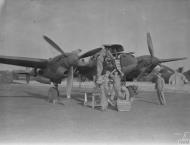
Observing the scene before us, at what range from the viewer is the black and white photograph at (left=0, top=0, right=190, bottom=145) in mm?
6395

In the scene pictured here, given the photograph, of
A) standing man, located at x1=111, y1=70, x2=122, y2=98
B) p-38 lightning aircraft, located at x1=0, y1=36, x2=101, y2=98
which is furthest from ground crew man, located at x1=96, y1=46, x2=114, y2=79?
standing man, located at x1=111, y1=70, x2=122, y2=98

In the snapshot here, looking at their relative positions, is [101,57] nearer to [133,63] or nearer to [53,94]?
[133,63]

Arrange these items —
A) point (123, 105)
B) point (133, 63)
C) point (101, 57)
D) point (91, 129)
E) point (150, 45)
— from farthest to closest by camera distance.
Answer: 1. point (133, 63)
2. point (150, 45)
3. point (101, 57)
4. point (123, 105)
5. point (91, 129)

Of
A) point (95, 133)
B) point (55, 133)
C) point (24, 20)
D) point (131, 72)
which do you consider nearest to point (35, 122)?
point (55, 133)

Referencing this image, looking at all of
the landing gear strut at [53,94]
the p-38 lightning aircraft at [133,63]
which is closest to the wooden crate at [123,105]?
the p-38 lightning aircraft at [133,63]

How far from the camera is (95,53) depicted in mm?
12562

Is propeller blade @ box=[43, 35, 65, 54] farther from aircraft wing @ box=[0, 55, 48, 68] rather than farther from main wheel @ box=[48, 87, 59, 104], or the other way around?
main wheel @ box=[48, 87, 59, 104]

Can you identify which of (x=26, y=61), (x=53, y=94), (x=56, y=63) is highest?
(x=26, y=61)

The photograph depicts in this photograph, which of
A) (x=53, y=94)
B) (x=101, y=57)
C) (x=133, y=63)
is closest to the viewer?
(x=101, y=57)

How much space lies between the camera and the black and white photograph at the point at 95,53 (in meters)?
6.39

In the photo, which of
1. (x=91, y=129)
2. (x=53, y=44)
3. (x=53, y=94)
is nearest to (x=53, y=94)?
(x=53, y=94)

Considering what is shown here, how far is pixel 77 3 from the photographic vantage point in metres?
8.50

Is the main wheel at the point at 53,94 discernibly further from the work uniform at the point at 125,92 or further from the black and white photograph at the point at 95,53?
the work uniform at the point at 125,92

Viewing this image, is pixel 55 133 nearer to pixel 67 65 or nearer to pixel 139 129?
pixel 139 129
